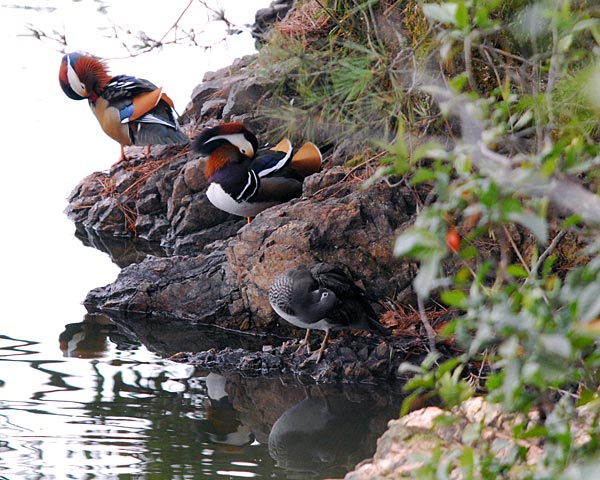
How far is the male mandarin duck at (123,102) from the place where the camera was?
5953 millimetres

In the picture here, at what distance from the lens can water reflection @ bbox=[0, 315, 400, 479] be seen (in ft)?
10.2

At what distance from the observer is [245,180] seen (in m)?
4.84

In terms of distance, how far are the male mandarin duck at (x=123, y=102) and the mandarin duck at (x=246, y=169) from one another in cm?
105

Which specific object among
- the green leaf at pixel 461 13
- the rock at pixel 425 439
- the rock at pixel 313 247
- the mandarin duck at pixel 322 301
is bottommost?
the rock at pixel 425 439

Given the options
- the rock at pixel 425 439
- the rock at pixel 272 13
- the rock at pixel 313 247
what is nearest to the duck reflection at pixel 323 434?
the rock at pixel 425 439

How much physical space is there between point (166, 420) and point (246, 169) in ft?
5.77

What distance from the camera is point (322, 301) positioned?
3.88m

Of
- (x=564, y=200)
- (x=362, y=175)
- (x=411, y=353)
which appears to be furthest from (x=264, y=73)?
(x=564, y=200)

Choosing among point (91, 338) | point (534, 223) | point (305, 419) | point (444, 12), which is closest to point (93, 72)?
point (91, 338)

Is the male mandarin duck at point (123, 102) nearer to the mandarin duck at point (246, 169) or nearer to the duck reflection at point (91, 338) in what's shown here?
the mandarin duck at point (246, 169)

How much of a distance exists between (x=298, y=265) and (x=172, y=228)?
5.60ft

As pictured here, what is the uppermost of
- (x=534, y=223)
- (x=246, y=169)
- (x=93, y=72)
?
(x=93, y=72)

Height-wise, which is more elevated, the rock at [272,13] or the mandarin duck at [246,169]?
the rock at [272,13]

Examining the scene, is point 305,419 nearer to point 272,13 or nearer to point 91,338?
point 91,338
